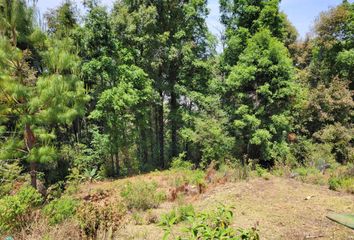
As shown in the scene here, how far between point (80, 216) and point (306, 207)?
473 cm

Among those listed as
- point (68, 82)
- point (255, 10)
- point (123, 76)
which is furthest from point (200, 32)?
point (68, 82)

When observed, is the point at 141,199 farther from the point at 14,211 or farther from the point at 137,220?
the point at 14,211

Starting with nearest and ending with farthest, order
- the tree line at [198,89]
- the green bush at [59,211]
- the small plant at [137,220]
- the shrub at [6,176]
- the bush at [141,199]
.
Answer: the green bush at [59,211], the small plant at [137,220], the shrub at [6,176], the bush at [141,199], the tree line at [198,89]

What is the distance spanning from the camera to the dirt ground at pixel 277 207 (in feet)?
15.9

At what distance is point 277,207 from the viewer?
6160 millimetres

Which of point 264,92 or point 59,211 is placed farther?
point 264,92

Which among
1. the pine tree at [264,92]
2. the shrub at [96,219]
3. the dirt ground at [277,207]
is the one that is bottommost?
the dirt ground at [277,207]

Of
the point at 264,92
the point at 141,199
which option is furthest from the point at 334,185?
the point at 141,199

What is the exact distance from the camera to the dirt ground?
4.85 m

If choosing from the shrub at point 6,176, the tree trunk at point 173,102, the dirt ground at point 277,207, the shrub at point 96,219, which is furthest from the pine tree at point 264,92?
the shrub at point 96,219

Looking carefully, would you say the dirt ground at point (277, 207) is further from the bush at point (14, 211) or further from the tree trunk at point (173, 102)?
the tree trunk at point (173, 102)

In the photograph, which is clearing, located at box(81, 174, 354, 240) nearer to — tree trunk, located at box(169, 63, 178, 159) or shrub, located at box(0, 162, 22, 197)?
shrub, located at box(0, 162, 22, 197)

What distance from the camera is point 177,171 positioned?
38.0 ft

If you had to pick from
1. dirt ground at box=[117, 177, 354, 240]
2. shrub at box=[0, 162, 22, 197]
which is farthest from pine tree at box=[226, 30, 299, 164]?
shrub at box=[0, 162, 22, 197]
